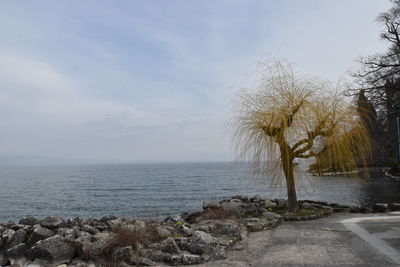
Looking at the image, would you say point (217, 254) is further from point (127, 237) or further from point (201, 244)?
point (127, 237)

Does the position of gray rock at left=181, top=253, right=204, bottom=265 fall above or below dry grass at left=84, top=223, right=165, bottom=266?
below

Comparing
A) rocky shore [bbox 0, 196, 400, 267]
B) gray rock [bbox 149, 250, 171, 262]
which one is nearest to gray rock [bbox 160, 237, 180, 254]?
rocky shore [bbox 0, 196, 400, 267]

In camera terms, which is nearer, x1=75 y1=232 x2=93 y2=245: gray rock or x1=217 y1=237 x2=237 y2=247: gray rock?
x1=75 y1=232 x2=93 y2=245: gray rock

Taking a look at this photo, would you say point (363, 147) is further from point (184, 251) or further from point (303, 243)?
point (184, 251)

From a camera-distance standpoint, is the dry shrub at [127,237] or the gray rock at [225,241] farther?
the gray rock at [225,241]

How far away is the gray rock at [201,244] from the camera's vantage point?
7.62 metres

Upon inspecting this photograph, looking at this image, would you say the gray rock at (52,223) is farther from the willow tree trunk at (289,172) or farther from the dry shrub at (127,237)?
the willow tree trunk at (289,172)

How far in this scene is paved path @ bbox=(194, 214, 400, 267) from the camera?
7.02 meters

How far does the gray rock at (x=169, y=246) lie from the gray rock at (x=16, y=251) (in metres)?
3.48

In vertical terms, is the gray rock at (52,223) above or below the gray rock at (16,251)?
above

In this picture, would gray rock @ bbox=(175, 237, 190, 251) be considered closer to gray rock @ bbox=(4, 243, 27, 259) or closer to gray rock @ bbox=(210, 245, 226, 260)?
gray rock @ bbox=(210, 245, 226, 260)

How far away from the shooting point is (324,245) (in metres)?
8.29

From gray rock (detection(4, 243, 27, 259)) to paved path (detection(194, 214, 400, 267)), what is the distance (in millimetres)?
4713

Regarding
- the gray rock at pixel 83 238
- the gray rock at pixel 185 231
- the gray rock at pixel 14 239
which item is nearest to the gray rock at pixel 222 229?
the gray rock at pixel 185 231
